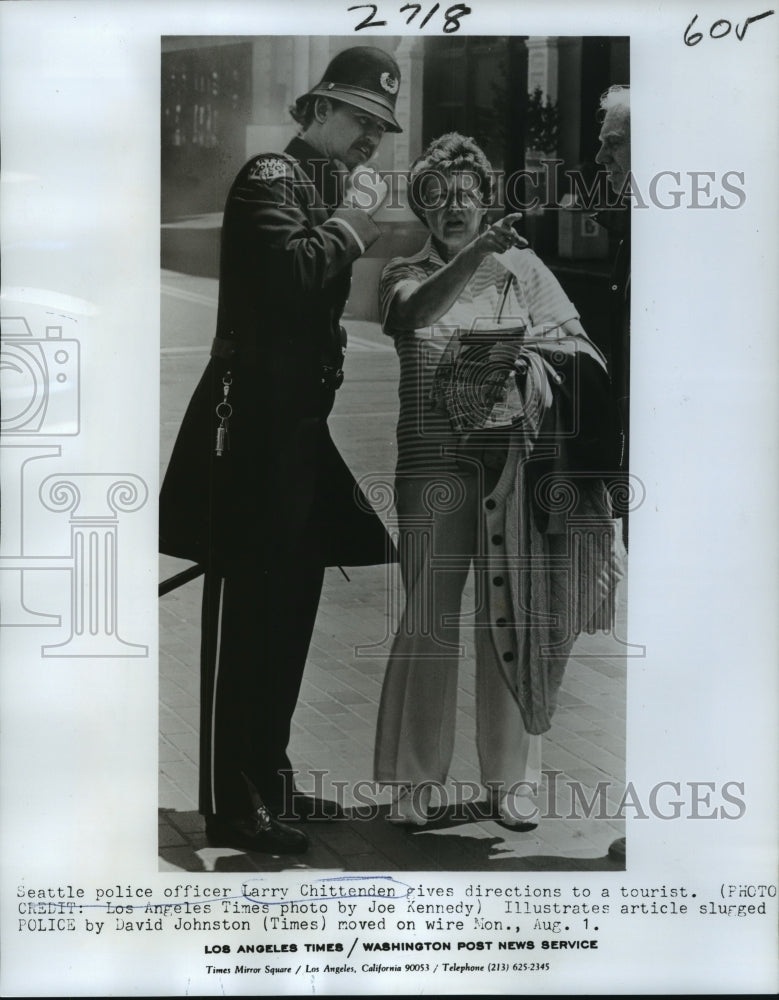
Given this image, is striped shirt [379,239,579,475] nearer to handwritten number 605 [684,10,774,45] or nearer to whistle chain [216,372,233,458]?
whistle chain [216,372,233,458]

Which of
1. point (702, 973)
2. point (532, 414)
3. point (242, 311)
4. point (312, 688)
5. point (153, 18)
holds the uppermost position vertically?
point (153, 18)

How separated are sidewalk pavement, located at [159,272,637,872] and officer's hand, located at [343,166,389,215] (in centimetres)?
39

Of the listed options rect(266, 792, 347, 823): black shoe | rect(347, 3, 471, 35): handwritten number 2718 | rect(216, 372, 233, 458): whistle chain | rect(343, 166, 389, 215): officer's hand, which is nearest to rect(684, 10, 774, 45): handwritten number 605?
rect(347, 3, 471, 35): handwritten number 2718

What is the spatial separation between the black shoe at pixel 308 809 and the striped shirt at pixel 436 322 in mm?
991

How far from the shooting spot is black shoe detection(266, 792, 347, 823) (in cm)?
357

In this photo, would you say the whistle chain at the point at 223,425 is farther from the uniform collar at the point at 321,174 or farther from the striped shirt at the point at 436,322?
the uniform collar at the point at 321,174

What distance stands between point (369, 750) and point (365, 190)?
1619 millimetres

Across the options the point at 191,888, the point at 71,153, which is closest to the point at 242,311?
the point at 71,153

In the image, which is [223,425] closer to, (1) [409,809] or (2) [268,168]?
(2) [268,168]

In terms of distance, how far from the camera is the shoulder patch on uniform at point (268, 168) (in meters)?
3.48

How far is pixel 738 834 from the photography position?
3.59 meters

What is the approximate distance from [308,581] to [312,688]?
31 cm

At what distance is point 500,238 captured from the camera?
3.51 m

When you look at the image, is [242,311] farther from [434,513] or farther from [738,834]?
[738,834]
